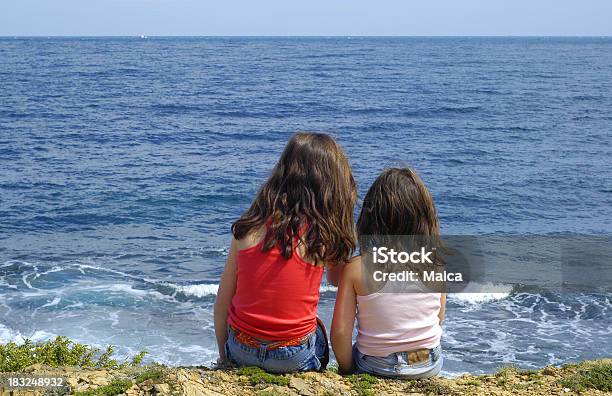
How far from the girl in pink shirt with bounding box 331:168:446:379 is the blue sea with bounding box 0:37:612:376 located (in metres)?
0.48

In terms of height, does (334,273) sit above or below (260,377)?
above

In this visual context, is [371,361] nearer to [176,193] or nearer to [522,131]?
[176,193]

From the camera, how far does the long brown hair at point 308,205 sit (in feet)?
15.4

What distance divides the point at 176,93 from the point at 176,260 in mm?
37553

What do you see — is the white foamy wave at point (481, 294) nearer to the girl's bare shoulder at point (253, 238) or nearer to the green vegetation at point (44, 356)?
the green vegetation at point (44, 356)

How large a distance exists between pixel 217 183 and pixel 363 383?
2088cm

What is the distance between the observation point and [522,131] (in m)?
37.0

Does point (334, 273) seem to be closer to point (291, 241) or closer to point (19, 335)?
point (291, 241)

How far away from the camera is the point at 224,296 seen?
497 centimetres

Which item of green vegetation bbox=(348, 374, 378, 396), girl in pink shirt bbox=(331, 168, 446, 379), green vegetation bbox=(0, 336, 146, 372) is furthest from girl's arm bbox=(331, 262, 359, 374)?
green vegetation bbox=(0, 336, 146, 372)

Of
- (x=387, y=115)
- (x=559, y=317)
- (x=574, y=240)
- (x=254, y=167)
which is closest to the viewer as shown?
(x=559, y=317)

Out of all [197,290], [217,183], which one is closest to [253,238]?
[197,290]

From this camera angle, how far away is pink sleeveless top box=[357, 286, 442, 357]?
16.1 ft

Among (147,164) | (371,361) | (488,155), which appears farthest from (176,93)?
(371,361)
